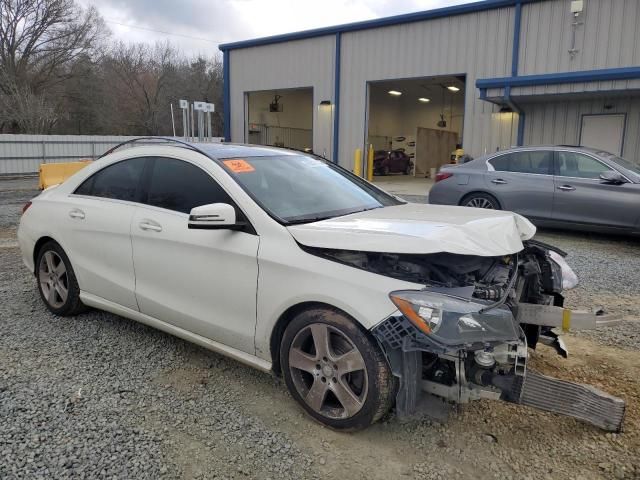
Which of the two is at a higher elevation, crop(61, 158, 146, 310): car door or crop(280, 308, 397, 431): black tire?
crop(61, 158, 146, 310): car door

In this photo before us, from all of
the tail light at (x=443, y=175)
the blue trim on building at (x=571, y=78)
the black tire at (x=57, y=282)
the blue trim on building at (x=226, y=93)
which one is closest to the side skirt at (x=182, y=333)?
the black tire at (x=57, y=282)

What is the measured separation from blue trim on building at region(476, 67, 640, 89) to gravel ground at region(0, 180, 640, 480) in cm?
1029

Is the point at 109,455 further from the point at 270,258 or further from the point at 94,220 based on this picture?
the point at 94,220

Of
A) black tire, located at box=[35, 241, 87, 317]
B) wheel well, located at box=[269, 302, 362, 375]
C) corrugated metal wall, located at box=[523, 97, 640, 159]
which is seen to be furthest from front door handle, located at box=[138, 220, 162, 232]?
corrugated metal wall, located at box=[523, 97, 640, 159]

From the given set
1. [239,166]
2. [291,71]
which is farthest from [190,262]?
[291,71]

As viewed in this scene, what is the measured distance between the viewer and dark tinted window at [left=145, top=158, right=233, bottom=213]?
323 centimetres

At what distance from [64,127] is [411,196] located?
108 feet

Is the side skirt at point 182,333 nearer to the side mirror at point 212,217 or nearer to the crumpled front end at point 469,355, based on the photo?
the side mirror at point 212,217

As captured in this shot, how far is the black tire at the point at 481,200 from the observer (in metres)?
8.57

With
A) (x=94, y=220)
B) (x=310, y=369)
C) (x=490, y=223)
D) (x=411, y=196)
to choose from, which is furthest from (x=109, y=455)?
(x=411, y=196)

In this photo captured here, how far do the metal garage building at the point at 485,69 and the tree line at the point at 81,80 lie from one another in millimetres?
17324

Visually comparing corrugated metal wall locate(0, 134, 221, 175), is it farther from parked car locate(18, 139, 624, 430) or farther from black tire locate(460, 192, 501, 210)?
parked car locate(18, 139, 624, 430)

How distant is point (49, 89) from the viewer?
35.2 m

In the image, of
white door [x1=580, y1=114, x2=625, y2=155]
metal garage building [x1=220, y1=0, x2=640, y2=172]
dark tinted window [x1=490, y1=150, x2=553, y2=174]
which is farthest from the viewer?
white door [x1=580, y1=114, x2=625, y2=155]
